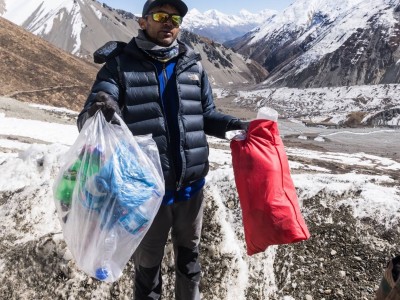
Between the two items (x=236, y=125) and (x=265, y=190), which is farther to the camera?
(x=236, y=125)

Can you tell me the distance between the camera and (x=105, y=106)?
101 inches

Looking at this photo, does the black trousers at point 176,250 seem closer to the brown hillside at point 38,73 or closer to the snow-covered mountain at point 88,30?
the brown hillside at point 38,73

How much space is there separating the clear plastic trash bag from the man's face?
0.65m

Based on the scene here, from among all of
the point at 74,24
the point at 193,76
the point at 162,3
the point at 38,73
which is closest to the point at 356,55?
the point at 74,24

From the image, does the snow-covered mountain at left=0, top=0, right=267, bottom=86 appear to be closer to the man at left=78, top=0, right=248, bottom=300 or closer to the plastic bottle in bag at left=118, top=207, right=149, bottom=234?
the man at left=78, top=0, right=248, bottom=300

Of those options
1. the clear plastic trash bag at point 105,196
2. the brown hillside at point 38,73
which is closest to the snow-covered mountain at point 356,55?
the brown hillside at point 38,73

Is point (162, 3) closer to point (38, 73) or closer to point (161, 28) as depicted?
point (161, 28)

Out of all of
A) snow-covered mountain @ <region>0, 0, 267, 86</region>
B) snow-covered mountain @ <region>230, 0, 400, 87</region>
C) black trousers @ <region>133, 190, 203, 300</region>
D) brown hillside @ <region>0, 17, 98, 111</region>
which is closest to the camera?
black trousers @ <region>133, 190, 203, 300</region>

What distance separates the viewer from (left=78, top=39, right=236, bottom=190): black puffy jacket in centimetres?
277

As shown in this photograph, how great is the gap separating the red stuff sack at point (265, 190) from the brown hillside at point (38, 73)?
27662mm

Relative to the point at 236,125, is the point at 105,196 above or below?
below

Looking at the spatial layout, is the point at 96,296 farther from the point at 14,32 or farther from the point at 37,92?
the point at 14,32

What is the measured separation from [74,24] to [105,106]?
107m

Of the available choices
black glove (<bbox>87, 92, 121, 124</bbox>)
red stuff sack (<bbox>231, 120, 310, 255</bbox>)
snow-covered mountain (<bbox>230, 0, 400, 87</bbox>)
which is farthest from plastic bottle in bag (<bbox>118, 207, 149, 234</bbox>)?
snow-covered mountain (<bbox>230, 0, 400, 87</bbox>)
